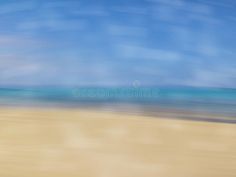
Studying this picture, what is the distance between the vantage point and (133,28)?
1.90m

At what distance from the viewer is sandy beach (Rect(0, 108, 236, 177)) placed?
74.5 inches

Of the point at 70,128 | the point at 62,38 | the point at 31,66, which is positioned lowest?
the point at 70,128

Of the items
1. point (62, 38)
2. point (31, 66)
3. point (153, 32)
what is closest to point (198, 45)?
point (153, 32)

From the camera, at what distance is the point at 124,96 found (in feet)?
6.15

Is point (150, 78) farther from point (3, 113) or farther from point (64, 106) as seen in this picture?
point (3, 113)

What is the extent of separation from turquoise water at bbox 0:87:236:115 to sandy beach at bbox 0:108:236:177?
0.05m

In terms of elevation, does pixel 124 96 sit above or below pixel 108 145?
above

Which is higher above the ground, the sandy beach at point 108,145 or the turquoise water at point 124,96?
the turquoise water at point 124,96

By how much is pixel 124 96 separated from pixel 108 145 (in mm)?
221

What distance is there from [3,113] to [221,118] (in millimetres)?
959

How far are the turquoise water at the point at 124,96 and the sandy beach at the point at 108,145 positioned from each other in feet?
0.17

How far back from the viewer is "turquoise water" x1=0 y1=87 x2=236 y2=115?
73.9 inches

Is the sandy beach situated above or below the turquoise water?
below

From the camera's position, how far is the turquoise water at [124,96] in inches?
73.9
